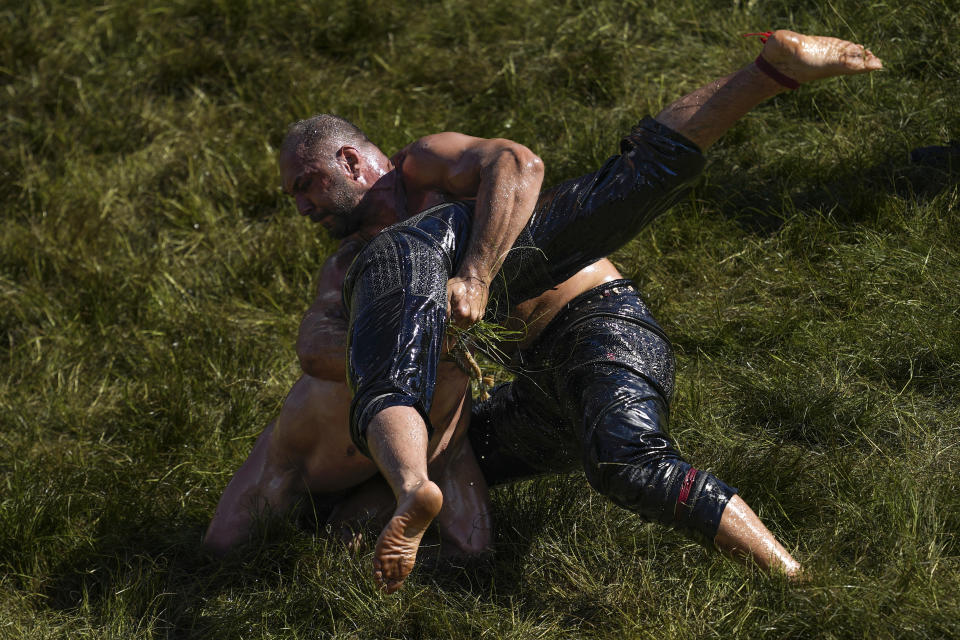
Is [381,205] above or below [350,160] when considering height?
below

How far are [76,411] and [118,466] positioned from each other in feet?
1.83

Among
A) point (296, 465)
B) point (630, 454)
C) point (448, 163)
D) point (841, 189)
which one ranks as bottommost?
point (296, 465)

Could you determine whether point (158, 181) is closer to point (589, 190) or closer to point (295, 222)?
point (295, 222)

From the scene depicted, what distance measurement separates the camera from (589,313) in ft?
12.4

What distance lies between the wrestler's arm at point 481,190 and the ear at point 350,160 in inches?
9.5

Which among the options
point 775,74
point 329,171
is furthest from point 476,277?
point 775,74

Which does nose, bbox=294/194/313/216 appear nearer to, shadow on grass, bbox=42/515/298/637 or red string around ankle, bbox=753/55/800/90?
shadow on grass, bbox=42/515/298/637

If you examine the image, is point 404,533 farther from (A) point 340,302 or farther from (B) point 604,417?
(A) point 340,302

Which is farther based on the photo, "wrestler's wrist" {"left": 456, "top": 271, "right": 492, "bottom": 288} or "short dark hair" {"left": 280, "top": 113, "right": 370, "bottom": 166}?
"short dark hair" {"left": 280, "top": 113, "right": 370, "bottom": 166}

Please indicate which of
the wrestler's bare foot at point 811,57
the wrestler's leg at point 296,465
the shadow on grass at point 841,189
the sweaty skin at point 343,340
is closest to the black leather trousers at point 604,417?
the sweaty skin at point 343,340

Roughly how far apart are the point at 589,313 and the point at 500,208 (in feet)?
1.53

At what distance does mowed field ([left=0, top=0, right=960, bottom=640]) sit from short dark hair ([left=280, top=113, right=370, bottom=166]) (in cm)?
121

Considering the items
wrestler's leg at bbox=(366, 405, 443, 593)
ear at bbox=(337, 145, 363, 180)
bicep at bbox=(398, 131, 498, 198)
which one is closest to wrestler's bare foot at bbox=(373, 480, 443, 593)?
wrestler's leg at bbox=(366, 405, 443, 593)

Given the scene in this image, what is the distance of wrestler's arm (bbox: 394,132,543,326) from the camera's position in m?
3.44
